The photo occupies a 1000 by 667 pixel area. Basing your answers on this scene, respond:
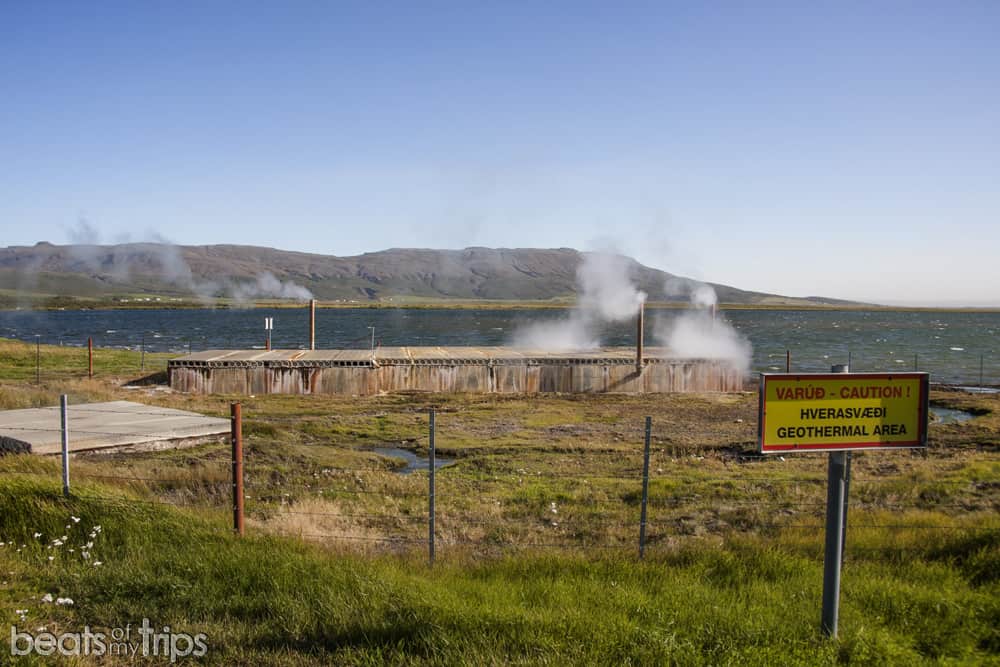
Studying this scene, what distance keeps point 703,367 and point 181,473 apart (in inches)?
1002

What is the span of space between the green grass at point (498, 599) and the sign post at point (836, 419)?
31.8 inches

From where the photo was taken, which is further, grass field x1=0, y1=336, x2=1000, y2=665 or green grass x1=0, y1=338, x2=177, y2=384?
green grass x1=0, y1=338, x2=177, y2=384

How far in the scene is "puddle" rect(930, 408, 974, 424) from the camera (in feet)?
96.6

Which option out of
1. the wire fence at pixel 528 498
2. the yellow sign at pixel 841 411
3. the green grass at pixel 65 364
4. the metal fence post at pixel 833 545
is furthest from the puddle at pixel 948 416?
the green grass at pixel 65 364

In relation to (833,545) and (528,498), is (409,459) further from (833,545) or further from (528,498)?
(833,545)

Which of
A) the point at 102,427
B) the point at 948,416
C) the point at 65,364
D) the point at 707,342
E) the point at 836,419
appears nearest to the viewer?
the point at 836,419

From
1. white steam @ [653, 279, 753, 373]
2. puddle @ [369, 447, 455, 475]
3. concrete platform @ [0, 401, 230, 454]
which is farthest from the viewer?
white steam @ [653, 279, 753, 373]

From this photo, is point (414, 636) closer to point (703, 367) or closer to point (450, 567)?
point (450, 567)

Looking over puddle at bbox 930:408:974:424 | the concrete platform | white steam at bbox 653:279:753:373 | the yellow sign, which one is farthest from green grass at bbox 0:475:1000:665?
white steam at bbox 653:279:753:373

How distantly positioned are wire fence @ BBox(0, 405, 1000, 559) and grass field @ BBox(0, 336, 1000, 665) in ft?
0.24

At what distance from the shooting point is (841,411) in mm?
5910

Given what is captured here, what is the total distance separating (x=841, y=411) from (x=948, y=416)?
30.0m

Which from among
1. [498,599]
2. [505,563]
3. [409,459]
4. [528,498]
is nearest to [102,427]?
[409,459]

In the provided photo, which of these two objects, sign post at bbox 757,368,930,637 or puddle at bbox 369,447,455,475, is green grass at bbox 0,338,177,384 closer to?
puddle at bbox 369,447,455,475
